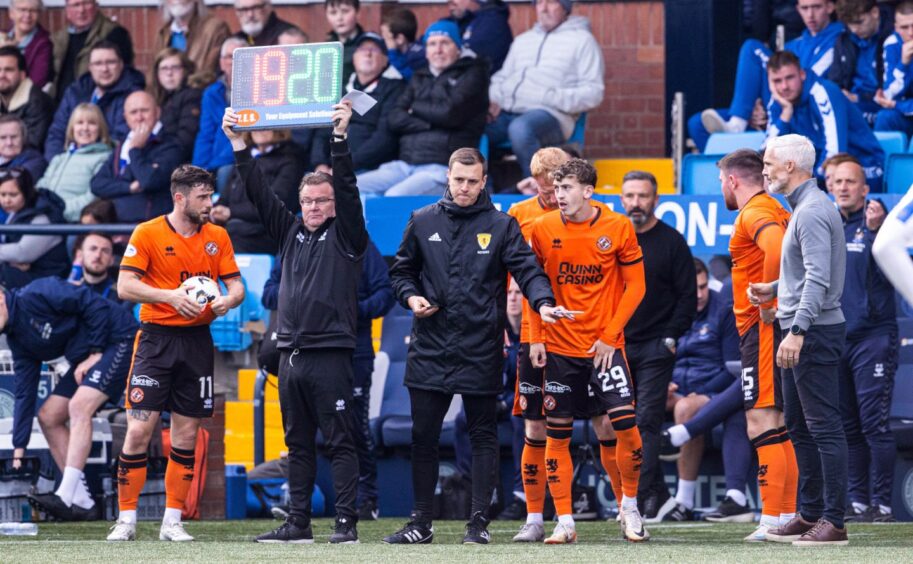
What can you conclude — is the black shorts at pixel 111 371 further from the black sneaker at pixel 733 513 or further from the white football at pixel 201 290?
the black sneaker at pixel 733 513

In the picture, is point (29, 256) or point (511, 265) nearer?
point (511, 265)

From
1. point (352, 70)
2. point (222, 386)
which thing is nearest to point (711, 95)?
point (352, 70)

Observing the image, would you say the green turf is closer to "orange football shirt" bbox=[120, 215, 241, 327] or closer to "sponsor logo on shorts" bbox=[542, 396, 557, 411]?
"sponsor logo on shorts" bbox=[542, 396, 557, 411]

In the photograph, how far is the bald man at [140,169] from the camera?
509 inches

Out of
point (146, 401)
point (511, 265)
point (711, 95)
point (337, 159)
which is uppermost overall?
point (711, 95)

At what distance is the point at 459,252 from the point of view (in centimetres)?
799

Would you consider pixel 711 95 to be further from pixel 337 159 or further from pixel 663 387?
pixel 337 159

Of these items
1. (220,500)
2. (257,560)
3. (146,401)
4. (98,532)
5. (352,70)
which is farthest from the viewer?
(352,70)

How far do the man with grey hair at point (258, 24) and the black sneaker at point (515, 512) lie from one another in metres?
5.40

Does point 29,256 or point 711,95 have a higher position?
point 711,95

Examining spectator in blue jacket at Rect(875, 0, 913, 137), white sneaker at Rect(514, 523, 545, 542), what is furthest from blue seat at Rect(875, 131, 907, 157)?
white sneaker at Rect(514, 523, 545, 542)

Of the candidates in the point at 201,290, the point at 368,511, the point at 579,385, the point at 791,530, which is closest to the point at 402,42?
the point at 368,511

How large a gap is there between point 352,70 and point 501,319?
603 centimetres

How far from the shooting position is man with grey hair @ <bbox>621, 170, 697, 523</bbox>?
30.9 ft
